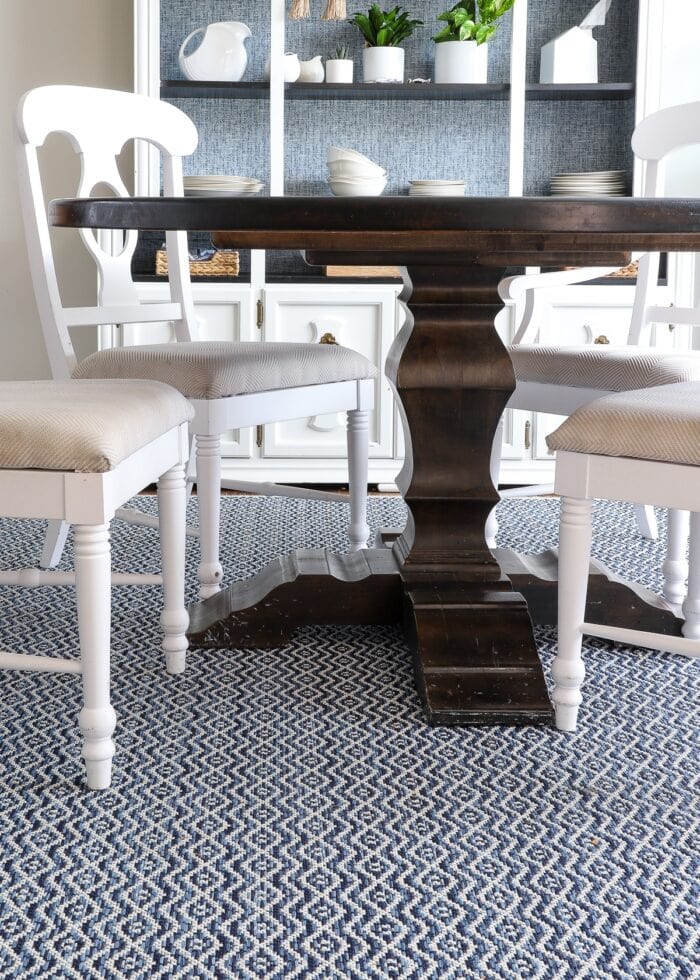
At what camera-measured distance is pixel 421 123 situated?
351cm

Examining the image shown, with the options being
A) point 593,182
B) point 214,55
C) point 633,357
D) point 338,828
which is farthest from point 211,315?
Answer: point 338,828

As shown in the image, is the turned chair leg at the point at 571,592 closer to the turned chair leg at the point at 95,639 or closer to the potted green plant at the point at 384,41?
the turned chair leg at the point at 95,639

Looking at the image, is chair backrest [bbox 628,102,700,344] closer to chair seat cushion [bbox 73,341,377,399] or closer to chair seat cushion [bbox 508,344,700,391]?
chair seat cushion [bbox 508,344,700,391]

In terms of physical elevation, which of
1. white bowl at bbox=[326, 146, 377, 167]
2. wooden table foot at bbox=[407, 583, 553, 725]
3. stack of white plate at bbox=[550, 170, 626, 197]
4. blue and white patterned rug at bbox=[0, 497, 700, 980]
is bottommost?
blue and white patterned rug at bbox=[0, 497, 700, 980]

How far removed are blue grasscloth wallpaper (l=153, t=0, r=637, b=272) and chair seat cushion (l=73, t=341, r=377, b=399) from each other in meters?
1.52

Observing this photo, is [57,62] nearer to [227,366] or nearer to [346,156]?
[346,156]

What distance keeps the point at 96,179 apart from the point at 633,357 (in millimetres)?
1108

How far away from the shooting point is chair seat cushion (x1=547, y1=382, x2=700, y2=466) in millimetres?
1279

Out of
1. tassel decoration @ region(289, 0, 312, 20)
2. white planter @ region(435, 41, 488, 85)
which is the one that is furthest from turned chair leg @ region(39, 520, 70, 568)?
white planter @ region(435, 41, 488, 85)

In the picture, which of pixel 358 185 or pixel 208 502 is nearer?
pixel 208 502

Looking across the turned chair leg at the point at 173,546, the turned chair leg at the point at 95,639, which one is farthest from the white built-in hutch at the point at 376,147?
the turned chair leg at the point at 95,639

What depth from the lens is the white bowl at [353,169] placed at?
124 inches

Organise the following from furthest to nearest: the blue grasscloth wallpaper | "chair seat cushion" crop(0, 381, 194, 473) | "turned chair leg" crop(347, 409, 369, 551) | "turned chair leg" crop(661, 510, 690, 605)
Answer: the blue grasscloth wallpaper → "turned chair leg" crop(347, 409, 369, 551) → "turned chair leg" crop(661, 510, 690, 605) → "chair seat cushion" crop(0, 381, 194, 473)

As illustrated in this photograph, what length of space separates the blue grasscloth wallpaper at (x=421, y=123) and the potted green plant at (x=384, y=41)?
0.17 meters
